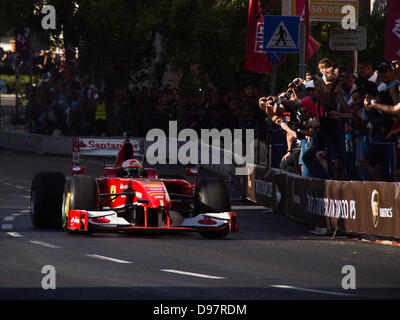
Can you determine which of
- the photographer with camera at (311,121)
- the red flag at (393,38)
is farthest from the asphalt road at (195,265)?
the red flag at (393,38)

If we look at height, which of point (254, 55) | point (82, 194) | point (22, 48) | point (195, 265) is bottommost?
point (195, 265)

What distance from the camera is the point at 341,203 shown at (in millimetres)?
15805

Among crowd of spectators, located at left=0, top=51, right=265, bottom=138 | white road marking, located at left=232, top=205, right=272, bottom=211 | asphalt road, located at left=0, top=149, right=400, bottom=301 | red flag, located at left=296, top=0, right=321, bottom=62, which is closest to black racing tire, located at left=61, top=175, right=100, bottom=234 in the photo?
asphalt road, located at left=0, top=149, right=400, bottom=301

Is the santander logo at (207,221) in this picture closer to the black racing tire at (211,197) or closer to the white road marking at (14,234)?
the black racing tire at (211,197)

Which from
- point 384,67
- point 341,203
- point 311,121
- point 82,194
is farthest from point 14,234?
point 384,67

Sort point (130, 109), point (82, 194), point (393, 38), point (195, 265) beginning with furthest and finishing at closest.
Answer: point (130, 109) → point (393, 38) → point (82, 194) → point (195, 265)

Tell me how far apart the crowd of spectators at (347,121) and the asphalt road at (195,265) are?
40.8 inches

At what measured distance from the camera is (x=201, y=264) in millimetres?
12180

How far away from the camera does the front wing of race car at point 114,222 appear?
14.9 meters

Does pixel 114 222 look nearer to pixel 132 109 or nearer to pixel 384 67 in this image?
pixel 384 67

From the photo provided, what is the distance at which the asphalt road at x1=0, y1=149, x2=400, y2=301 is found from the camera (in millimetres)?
9867

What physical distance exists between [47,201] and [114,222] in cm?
181

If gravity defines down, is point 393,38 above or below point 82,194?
above

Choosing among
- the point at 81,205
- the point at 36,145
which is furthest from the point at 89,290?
the point at 36,145
